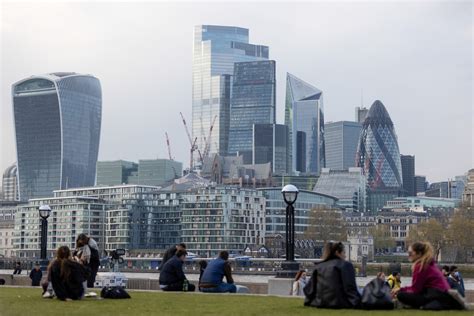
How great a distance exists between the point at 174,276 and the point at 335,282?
8.58 meters

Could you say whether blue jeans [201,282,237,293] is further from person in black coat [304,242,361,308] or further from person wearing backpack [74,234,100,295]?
person in black coat [304,242,361,308]

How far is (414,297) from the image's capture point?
1939 cm

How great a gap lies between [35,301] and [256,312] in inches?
252

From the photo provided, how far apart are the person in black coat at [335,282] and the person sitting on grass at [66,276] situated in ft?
19.6

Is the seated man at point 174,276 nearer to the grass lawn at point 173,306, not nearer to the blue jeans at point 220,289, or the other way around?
the blue jeans at point 220,289

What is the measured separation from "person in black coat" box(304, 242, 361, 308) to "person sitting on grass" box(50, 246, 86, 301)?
597 centimetres

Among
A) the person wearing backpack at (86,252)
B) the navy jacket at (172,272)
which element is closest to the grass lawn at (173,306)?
the navy jacket at (172,272)

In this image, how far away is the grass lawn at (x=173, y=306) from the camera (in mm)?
19078

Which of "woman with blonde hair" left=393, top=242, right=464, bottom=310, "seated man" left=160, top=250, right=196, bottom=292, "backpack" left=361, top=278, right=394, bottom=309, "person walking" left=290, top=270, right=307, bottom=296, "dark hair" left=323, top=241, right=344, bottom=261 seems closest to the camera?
"woman with blonde hair" left=393, top=242, right=464, bottom=310

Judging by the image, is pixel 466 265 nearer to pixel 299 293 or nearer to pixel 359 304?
pixel 299 293

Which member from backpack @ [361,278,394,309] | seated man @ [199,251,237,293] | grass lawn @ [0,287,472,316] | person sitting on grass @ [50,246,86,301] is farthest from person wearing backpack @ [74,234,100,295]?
backpack @ [361,278,394,309]

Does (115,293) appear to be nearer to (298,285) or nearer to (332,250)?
(332,250)

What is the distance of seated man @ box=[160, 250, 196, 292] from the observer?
89.0ft

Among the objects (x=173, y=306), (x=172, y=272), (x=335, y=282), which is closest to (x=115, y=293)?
(x=173, y=306)
